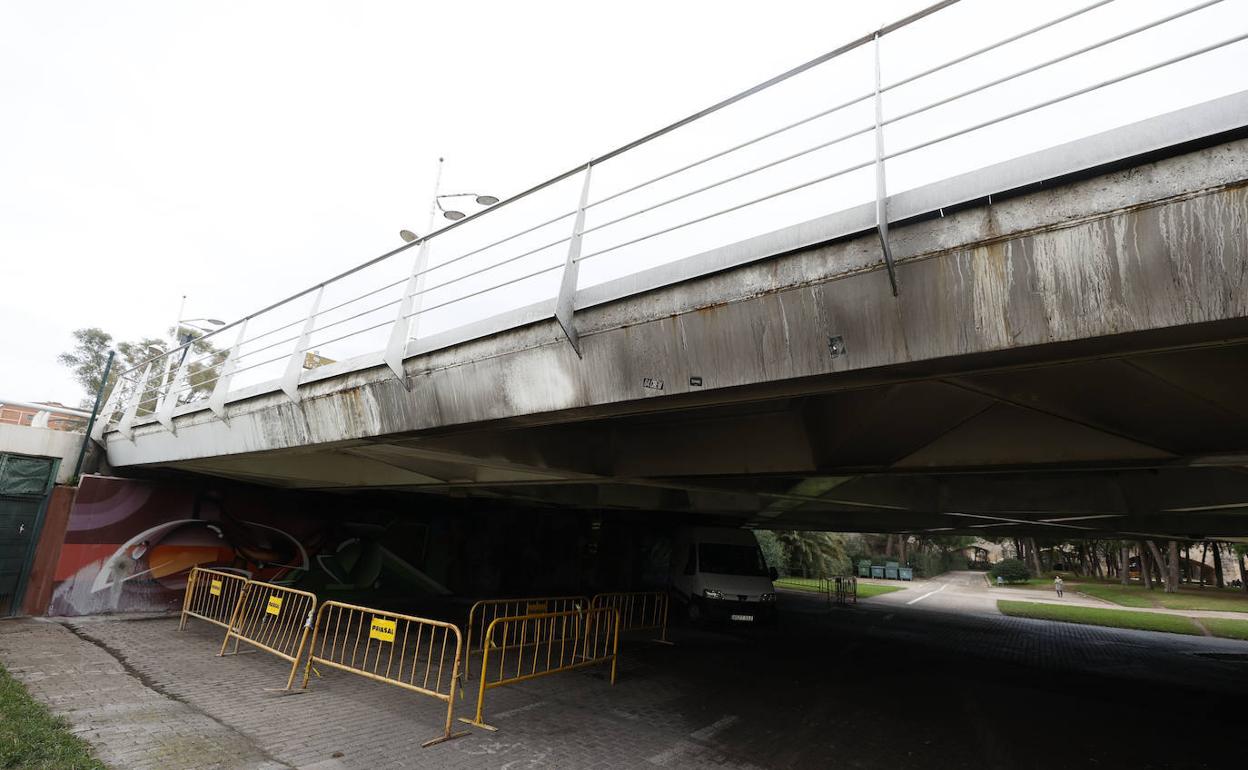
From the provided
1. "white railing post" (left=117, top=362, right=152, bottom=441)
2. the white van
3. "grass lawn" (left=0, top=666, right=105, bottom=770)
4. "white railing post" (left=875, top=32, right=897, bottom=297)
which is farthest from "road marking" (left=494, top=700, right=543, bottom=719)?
"white railing post" (left=117, top=362, right=152, bottom=441)

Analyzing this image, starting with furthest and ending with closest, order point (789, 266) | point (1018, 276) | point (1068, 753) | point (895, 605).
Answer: point (895, 605), point (1068, 753), point (789, 266), point (1018, 276)

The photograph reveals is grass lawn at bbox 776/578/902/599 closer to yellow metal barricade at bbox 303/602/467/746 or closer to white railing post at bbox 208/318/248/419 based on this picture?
yellow metal barricade at bbox 303/602/467/746

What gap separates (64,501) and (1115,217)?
18246 mm

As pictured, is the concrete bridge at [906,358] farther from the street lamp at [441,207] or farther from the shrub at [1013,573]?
the shrub at [1013,573]

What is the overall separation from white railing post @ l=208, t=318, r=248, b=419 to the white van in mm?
11530

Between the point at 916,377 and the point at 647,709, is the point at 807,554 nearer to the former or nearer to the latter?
the point at 647,709

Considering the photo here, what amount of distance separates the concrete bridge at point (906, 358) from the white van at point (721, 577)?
6395mm

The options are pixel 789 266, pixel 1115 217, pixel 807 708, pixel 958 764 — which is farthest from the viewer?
pixel 807 708

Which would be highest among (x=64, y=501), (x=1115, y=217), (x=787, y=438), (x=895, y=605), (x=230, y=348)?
(x=230, y=348)

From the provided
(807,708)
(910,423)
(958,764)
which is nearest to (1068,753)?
(958,764)

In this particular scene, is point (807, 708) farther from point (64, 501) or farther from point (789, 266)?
point (64, 501)

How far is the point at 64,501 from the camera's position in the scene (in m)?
12.5

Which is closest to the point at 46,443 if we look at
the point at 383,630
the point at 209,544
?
the point at 209,544

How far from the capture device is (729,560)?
15719 mm
